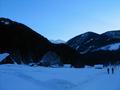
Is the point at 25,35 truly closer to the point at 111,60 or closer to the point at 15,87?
the point at 111,60

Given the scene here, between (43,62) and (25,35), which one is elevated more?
(25,35)

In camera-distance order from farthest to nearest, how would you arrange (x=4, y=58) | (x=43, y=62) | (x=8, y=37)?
(x=8, y=37) < (x=43, y=62) < (x=4, y=58)

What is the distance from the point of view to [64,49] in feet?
341

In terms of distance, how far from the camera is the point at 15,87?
15422 millimetres

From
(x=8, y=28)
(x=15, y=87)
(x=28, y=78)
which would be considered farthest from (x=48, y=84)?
(x=8, y=28)

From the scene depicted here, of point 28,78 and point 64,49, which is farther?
point 64,49

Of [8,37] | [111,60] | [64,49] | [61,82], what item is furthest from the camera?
[111,60]

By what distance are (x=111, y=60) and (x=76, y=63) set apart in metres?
36.6

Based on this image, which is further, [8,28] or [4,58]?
[8,28]

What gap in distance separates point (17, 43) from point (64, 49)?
21912 millimetres

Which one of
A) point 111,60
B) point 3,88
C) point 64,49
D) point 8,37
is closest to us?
point 3,88

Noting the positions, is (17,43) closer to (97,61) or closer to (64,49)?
(64,49)

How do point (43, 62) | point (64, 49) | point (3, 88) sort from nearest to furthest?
point (3, 88)
point (43, 62)
point (64, 49)

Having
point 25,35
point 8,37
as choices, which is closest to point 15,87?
point 8,37
